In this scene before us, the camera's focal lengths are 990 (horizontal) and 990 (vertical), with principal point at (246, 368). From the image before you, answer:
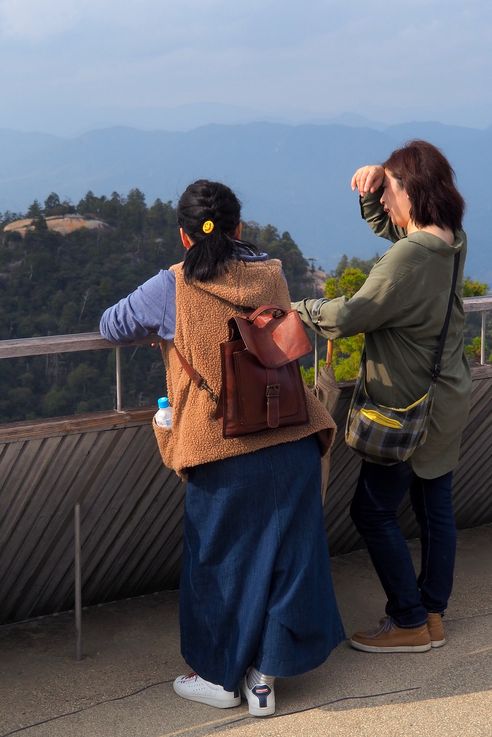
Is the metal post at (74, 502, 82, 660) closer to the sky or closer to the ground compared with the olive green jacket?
closer to the ground

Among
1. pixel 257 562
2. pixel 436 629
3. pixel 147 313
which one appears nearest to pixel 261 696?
pixel 257 562

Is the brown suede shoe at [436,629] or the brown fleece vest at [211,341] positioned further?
the brown suede shoe at [436,629]

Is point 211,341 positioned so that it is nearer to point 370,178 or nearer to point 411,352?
point 411,352

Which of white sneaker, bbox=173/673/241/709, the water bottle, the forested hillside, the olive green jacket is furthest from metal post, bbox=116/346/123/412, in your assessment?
the forested hillside

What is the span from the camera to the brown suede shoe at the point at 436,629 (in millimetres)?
3098

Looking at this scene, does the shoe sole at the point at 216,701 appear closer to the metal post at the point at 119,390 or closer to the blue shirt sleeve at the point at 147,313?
the metal post at the point at 119,390

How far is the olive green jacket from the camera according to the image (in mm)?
2693

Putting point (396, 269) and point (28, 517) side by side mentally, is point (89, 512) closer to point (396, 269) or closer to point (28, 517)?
point (28, 517)

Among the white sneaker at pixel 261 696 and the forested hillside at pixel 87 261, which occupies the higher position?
the white sneaker at pixel 261 696

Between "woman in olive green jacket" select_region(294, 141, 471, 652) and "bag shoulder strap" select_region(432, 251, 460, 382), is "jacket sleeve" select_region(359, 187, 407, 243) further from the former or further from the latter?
"bag shoulder strap" select_region(432, 251, 460, 382)

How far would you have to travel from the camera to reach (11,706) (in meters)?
2.81

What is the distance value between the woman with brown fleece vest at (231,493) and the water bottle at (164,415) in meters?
0.04

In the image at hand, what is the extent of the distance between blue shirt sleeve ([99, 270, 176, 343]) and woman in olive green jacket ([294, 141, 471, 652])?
1.44 ft

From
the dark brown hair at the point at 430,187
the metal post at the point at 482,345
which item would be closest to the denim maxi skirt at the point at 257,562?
Result: the dark brown hair at the point at 430,187
